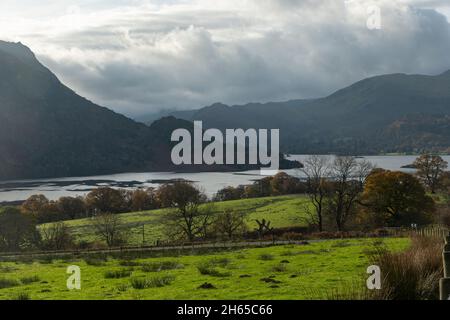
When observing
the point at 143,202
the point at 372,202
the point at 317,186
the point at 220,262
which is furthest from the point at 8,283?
the point at 143,202

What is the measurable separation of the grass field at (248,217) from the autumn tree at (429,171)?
23301 mm

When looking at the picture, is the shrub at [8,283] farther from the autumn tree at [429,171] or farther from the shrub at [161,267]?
the autumn tree at [429,171]

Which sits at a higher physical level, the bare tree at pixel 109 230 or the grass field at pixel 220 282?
the grass field at pixel 220 282

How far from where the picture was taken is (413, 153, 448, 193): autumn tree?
103 m

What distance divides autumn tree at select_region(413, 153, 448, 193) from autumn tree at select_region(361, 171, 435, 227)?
3025 centimetres

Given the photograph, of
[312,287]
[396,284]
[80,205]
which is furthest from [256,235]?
[80,205]

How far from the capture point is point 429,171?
339 ft

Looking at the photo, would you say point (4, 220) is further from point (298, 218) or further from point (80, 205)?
point (80, 205)

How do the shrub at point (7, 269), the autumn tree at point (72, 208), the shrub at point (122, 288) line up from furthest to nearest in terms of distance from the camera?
the autumn tree at point (72, 208)
the shrub at point (7, 269)
the shrub at point (122, 288)

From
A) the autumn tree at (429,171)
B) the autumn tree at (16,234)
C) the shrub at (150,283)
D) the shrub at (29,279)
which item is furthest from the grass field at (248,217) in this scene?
the shrub at (150,283)

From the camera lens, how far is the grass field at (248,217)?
3093 inches

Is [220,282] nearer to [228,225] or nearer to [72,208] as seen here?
[228,225]

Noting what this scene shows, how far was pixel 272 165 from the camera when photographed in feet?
527

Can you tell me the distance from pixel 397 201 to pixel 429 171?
3567cm
